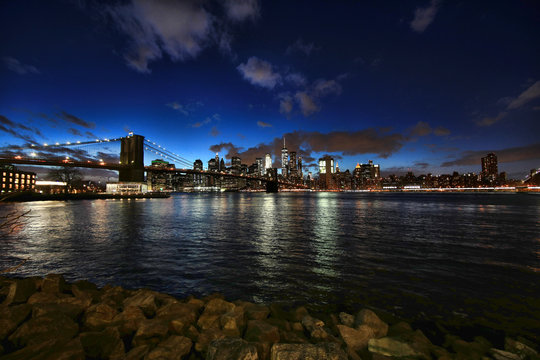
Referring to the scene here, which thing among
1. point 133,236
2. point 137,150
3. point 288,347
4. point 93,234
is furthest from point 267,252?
point 137,150

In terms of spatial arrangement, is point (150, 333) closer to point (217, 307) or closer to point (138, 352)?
point (138, 352)

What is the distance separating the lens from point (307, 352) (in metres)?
3.64

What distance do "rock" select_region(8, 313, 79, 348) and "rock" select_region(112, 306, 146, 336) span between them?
0.68m

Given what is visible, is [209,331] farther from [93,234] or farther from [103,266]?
[93,234]

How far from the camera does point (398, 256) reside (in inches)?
446

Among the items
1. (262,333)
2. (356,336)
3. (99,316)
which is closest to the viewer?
(262,333)

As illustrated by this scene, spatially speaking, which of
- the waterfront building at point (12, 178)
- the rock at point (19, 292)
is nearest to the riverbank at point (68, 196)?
the waterfront building at point (12, 178)

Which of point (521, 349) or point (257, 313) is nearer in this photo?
point (521, 349)

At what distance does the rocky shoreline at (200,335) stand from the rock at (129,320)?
17 millimetres

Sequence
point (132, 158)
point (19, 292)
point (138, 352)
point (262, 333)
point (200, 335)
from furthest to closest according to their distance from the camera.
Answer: point (132, 158) < point (19, 292) < point (200, 335) < point (262, 333) < point (138, 352)

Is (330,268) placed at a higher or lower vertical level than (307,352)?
lower

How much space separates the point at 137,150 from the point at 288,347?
91.1 metres

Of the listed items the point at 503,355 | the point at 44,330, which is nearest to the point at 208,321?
the point at 44,330

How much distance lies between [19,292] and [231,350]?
566 cm
